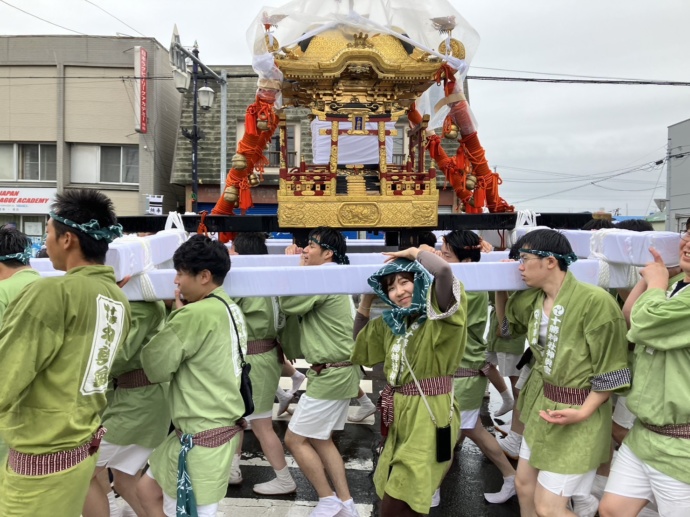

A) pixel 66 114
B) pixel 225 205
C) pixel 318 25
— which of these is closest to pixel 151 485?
pixel 225 205

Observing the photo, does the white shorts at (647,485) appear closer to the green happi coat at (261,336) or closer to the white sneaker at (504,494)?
the white sneaker at (504,494)

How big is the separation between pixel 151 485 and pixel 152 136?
1497cm

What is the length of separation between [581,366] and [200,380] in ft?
5.66

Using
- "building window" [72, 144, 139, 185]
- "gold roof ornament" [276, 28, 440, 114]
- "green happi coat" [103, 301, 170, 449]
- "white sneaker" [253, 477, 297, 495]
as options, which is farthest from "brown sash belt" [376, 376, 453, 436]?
"building window" [72, 144, 139, 185]

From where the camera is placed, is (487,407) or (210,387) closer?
(210,387)

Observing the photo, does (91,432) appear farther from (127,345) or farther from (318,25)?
(318,25)

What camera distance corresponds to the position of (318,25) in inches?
171

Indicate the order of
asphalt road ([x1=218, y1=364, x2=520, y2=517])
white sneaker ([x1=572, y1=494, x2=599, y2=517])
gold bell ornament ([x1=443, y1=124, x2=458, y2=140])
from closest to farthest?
white sneaker ([x1=572, y1=494, x2=599, y2=517]) < asphalt road ([x1=218, y1=364, x2=520, y2=517]) < gold bell ornament ([x1=443, y1=124, x2=458, y2=140])

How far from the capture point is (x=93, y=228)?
1.97 meters

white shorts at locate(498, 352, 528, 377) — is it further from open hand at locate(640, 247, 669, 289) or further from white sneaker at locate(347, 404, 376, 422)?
open hand at locate(640, 247, 669, 289)

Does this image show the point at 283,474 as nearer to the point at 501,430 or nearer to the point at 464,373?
the point at 464,373

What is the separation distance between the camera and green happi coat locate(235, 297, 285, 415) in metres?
3.50

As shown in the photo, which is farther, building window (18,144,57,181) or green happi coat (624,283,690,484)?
building window (18,144,57,181)

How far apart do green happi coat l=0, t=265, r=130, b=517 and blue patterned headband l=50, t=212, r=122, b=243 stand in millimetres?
123
